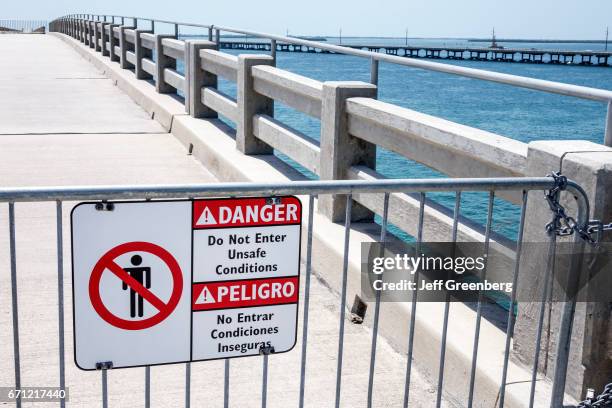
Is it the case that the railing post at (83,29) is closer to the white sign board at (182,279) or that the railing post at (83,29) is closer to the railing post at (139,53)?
the railing post at (139,53)

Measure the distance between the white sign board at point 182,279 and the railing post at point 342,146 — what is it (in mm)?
2793

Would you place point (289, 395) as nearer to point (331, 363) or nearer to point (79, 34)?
point (331, 363)

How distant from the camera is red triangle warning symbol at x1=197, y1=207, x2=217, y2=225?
3031 millimetres

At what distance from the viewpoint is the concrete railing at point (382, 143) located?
11.7 feet

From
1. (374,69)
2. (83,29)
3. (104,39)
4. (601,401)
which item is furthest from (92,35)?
(601,401)

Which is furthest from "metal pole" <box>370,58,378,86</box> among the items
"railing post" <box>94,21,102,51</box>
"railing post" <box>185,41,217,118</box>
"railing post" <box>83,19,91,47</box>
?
"railing post" <box>83,19,91,47</box>

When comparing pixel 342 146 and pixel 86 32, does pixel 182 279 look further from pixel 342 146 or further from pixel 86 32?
pixel 86 32

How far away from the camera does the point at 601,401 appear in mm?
3387

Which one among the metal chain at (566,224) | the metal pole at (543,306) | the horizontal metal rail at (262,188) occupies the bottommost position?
the metal pole at (543,306)

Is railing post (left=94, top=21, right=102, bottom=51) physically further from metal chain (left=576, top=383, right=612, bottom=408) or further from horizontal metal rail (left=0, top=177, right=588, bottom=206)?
metal chain (left=576, top=383, right=612, bottom=408)

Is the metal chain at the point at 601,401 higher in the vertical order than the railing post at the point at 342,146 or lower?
lower

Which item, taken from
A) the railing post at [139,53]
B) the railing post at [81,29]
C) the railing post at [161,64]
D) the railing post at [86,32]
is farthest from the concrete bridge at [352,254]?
the railing post at [81,29]

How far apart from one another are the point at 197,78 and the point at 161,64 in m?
3.10

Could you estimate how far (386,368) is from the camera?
14.3 feet
